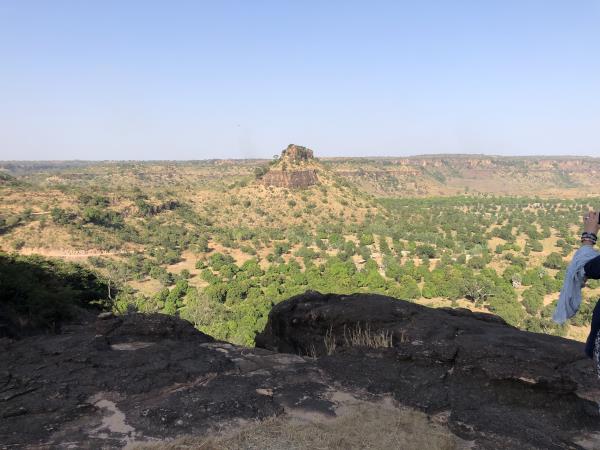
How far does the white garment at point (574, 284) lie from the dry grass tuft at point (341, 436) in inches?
88.5

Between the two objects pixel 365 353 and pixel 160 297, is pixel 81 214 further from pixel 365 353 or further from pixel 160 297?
pixel 365 353

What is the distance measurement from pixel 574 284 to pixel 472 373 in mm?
3520

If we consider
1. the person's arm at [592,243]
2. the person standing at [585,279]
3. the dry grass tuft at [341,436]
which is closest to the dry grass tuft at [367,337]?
the dry grass tuft at [341,436]

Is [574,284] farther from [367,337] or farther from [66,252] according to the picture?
[66,252]

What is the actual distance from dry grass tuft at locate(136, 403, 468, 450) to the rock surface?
52cm

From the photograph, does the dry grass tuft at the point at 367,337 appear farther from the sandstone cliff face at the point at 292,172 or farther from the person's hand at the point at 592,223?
the sandstone cliff face at the point at 292,172

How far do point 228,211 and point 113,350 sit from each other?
270 feet

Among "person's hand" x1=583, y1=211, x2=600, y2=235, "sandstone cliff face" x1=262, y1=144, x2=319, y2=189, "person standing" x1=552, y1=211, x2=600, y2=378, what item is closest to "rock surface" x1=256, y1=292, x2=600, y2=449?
"person standing" x1=552, y1=211, x2=600, y2=378

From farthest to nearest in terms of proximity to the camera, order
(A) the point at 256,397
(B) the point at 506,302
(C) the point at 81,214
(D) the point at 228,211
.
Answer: (D) the point at 228,211, (C) the point at 81,214, (B) the point at 506,302, (A) the point at 256,397

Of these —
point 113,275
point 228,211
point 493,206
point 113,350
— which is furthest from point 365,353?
point 493,206

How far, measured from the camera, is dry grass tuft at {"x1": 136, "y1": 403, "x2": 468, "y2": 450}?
491cm

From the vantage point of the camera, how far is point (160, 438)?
506 centimetres

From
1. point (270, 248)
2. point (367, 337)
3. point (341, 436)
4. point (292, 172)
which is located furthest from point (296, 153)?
point (341, 436)

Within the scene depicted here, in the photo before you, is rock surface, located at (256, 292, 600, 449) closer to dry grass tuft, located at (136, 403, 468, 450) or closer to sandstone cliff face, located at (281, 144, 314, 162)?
dry grass tuft, located at (136, 403, 468, 450)
